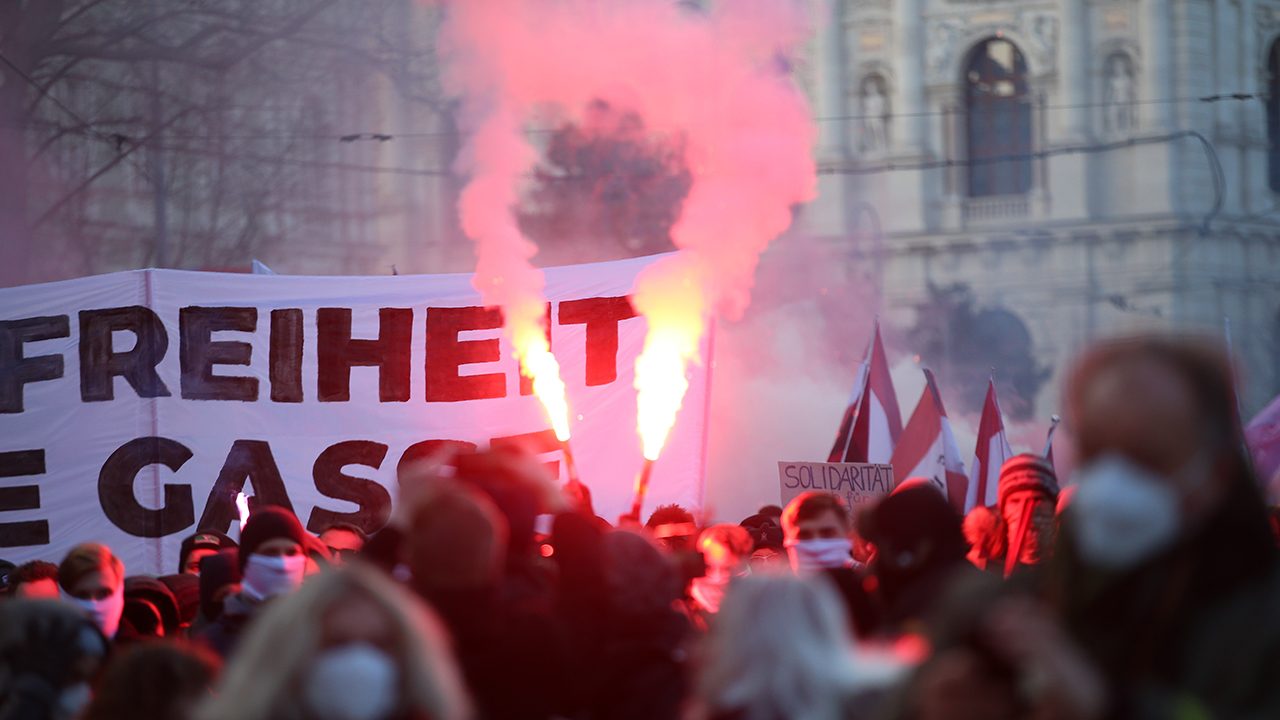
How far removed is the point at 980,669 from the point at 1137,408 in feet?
1.42

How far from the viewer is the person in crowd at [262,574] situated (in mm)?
6352

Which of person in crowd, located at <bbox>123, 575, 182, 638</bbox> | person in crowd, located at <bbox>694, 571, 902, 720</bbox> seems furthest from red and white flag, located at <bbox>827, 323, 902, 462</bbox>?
person in crowd, located at <bbox>694, 571, 902, 720</bbox>

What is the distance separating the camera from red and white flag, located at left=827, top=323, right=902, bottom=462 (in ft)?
47.4

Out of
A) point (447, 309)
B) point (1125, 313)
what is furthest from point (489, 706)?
point (1125, 313)

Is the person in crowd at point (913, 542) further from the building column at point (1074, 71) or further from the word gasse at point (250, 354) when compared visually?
the building column at point (1074, 71)

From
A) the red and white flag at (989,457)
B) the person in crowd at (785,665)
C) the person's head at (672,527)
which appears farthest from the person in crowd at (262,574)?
the red and white flag at (989,457)

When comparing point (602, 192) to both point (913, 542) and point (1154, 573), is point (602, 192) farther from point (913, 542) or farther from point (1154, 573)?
point (1154, 573)

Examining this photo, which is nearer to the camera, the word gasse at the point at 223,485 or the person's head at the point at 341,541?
the person's head at the point at 341,541

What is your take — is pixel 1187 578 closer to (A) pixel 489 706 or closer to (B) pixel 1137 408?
(B) pixel 1137 408

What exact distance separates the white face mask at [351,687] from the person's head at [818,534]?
313 cm

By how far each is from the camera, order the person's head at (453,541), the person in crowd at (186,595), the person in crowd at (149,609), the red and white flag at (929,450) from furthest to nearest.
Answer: the red and white flag at (929,450)
the person in crowd at (186,595)
the person in crowd at (149,609)
the person's head at (453,541)

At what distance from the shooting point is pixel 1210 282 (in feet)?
149

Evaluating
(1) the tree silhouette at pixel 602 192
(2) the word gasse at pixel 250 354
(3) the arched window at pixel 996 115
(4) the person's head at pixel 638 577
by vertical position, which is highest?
A: (3) the arched window at pixel 996 115

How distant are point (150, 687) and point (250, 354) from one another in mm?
8305
